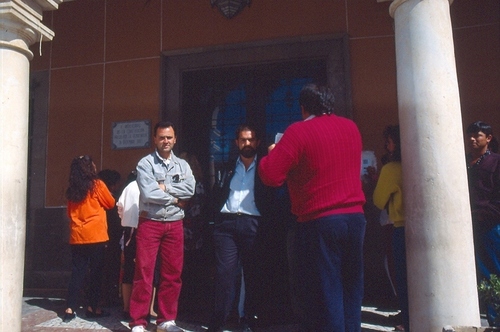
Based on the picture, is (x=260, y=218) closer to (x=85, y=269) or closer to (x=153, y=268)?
(x=153, y=268)

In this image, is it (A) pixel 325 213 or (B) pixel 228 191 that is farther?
(B) pixel 228 191

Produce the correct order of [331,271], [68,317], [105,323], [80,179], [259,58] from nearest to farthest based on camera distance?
[331,271], [105,323], [68,317], [80,179], [259,58]

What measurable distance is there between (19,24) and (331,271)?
3086 mm

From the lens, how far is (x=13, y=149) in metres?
3.91

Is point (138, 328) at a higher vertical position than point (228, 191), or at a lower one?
lower

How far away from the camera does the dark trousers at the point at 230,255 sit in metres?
4.11

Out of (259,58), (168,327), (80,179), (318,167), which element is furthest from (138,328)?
(259,58)

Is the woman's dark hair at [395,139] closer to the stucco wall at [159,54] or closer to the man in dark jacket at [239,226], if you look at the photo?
the man in dark jacket at [239,226]

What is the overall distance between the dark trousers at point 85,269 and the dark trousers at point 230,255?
1620 mm

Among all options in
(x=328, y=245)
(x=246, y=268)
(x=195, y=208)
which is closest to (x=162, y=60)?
(x=195, y=208)

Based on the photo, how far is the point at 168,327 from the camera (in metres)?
4.29

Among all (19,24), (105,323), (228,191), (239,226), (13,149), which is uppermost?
(19,24)

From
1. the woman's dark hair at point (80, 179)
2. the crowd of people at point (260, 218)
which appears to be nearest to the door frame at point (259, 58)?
the crowd of people at point (260, 218)

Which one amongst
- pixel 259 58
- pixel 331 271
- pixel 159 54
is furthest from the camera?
pixel 159 54
